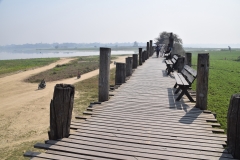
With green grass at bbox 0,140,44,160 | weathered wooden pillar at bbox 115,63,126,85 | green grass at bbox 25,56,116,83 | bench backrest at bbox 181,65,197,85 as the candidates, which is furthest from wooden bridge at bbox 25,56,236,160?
green grass at bbox 25,56,116,83

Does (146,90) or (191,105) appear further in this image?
(146,90)

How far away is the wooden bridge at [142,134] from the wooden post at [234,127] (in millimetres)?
111

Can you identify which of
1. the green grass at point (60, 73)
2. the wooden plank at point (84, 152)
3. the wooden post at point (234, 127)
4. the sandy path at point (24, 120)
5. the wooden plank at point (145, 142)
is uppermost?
the wooden post at point (234, 127)

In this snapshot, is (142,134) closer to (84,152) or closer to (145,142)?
(145,142)

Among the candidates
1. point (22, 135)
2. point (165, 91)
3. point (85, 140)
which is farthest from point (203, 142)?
point (22, 135)

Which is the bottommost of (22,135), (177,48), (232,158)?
(22,135)

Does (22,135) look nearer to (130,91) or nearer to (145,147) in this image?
(130,91)

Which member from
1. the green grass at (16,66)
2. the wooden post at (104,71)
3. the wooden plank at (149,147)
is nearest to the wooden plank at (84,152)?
the wooden plank at (149,147)

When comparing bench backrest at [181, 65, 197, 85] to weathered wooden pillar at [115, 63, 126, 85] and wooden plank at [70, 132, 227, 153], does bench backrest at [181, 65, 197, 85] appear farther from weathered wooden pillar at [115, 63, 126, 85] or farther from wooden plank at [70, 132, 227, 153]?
wooden plank at [70, 132, 227, 153]

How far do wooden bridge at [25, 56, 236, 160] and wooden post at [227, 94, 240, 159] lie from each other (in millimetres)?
111

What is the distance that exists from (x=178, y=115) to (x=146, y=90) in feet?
8.25

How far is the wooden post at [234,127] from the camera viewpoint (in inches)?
127

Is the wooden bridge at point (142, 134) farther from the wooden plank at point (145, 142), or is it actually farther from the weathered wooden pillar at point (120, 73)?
the weathered wooden pillar at point (120, 73)

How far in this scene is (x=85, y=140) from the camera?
375 centimetres
